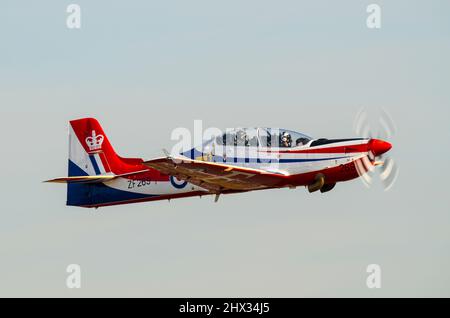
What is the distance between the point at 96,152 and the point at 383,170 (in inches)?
392

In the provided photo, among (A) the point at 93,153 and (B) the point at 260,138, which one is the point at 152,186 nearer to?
(A) the point at 93,153

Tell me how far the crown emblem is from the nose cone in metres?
9.78

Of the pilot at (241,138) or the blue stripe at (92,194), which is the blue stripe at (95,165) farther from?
the pilot at (241,138)

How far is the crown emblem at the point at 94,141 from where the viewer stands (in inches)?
1310

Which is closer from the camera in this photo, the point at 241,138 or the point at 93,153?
the point at 241,138

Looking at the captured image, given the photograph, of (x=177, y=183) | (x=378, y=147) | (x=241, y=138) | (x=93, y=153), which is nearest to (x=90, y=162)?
(x=93, y=153)

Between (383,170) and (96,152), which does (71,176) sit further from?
(383,170)

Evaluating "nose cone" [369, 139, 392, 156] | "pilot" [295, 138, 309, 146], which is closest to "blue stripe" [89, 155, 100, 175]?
"pilot" [295, 138, 309, 146]

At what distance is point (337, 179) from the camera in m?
29.1

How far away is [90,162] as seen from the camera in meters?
33.0

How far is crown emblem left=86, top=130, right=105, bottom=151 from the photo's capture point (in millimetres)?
33281

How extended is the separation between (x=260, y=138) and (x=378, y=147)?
355 centimetres
